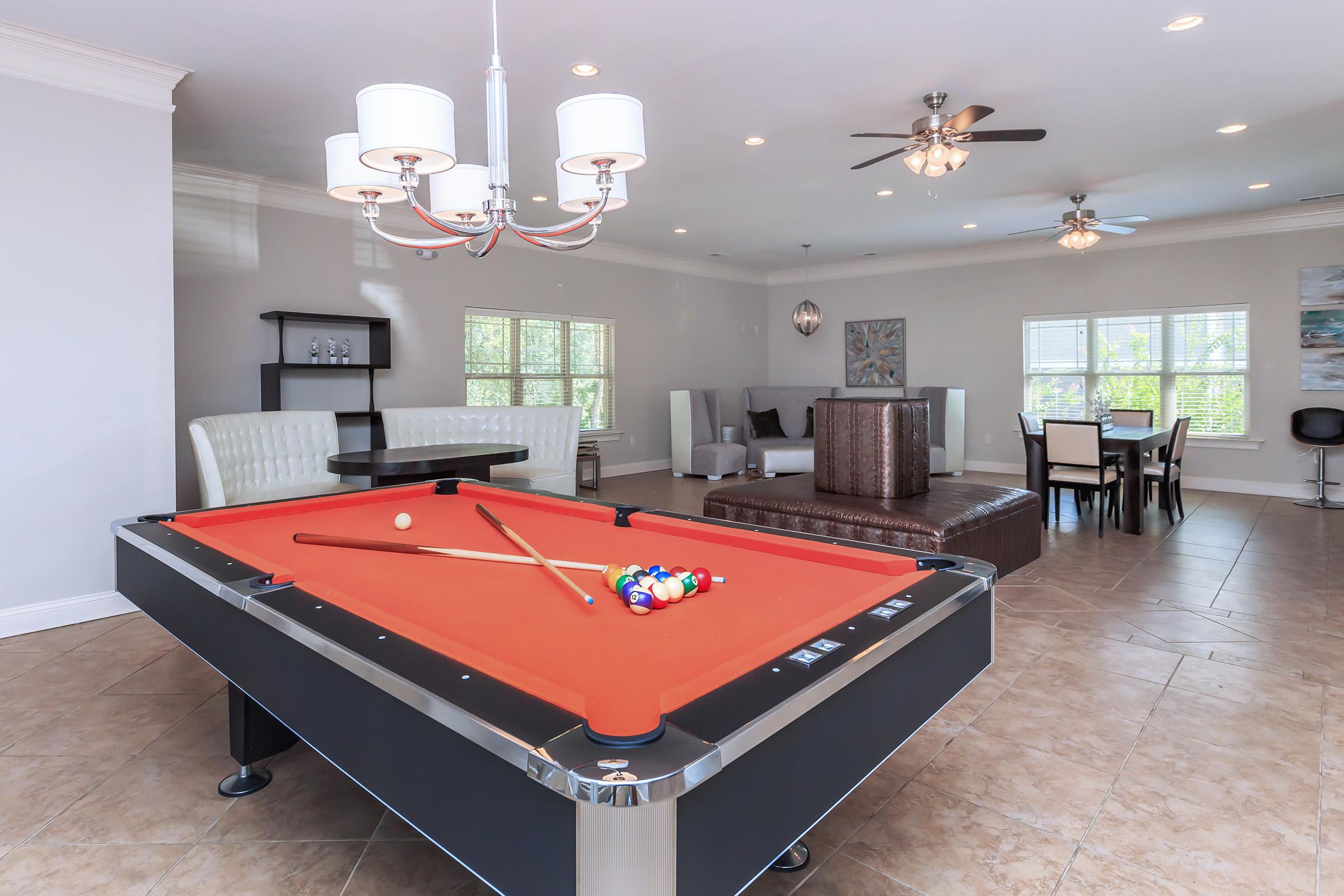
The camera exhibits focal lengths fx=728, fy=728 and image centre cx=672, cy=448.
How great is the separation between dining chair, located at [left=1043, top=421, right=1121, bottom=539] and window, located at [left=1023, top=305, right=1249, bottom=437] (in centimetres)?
228

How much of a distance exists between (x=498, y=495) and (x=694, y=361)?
21.9ft

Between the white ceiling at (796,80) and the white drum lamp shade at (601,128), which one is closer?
the white drum lamp shade at (601,128)

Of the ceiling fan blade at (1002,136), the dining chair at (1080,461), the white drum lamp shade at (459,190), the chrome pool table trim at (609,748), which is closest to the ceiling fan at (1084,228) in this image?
the dining chair at (1080,461)

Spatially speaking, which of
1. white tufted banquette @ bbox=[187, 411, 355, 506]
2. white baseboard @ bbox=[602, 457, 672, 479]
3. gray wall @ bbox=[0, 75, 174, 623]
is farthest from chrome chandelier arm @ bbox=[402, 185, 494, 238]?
white baseboard @ bbox=[602, 457, 672, 479]

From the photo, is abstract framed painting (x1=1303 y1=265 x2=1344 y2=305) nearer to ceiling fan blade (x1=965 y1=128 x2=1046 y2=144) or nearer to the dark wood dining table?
the dark wood dining table

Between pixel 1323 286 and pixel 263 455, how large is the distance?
8.70 meters

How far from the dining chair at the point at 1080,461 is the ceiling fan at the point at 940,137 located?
2299 mm

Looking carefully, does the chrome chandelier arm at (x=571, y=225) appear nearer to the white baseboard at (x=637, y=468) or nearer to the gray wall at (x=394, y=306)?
the gray wall at (x=394, y=306)

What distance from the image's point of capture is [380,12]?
2932mm

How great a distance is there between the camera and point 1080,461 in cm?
530

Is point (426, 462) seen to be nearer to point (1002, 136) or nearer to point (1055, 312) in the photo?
Result: point (1002, 136)

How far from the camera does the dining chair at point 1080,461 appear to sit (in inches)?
205

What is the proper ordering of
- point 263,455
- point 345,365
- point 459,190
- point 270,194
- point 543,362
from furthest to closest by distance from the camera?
point 543,362
point 345,365
point 270,194
point 263,455
point 459,190

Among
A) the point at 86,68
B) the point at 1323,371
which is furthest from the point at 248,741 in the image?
the point at 1323,371
